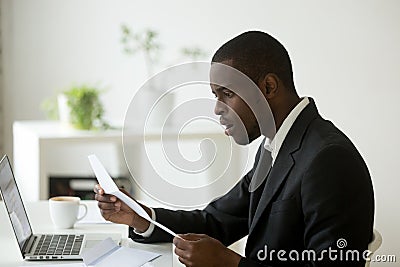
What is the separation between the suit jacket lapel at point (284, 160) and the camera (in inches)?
68.9

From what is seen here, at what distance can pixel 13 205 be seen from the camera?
6.19 ft

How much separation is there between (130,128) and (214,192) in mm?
475

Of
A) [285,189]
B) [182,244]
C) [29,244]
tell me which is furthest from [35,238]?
[285,189]

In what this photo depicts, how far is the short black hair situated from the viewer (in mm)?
1738

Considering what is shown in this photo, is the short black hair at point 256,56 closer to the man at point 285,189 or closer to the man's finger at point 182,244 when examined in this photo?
the man at point 285,189

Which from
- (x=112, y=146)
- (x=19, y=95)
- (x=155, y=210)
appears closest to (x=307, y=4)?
(x=112, y=146)

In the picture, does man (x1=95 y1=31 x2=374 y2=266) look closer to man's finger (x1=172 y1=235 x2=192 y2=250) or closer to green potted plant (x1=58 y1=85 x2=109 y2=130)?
man's finger (x1=172 y1=235 x2=192 y2=250)

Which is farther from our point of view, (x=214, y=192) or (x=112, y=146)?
(x=112, y=146)

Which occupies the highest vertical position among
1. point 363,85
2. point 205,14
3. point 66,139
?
point 205,14

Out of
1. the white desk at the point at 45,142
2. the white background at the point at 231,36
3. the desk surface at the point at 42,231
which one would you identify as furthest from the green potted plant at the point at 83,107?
the desk surface at the point at 42,231

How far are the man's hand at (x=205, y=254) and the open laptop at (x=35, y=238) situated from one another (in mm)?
291

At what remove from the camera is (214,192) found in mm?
3564

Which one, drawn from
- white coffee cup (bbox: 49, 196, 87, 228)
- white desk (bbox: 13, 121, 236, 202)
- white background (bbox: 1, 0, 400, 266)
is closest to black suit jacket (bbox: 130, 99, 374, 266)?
white coffee cup (bbox: 49, 196, 87, 228)

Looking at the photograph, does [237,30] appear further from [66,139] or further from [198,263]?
[198,263]
